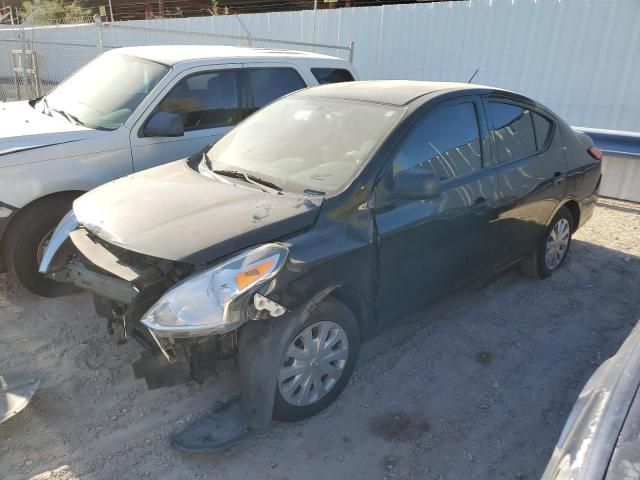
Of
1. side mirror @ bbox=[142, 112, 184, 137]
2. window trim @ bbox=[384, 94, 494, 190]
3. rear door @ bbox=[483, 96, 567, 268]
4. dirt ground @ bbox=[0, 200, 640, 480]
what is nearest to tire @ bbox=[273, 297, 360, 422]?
dirt ground @ bbox=[0, 200, 640, 480]

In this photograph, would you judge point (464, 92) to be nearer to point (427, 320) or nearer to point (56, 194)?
point (427, 320)

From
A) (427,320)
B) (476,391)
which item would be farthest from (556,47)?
(476,391)

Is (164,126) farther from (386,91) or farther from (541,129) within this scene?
(541,129)

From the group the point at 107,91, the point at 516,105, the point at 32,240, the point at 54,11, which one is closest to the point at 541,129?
the point at 516,105

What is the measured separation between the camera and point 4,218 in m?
3.84

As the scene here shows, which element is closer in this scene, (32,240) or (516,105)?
(32,240)

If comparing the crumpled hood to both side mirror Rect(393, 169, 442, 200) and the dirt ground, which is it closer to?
the dirt ground

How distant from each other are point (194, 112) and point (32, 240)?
5.81ft

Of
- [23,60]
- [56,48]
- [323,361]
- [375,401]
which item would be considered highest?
[56,48]

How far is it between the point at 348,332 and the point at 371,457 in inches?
26.2

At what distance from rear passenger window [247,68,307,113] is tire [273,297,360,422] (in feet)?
9.57

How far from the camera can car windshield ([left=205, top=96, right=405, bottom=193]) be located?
3143mm

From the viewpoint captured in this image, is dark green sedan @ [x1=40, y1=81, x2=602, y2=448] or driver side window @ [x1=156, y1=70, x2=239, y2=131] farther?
driver side window @ [x1=156, y1=70, x2=239, y2=131]

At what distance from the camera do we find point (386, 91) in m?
3.64
